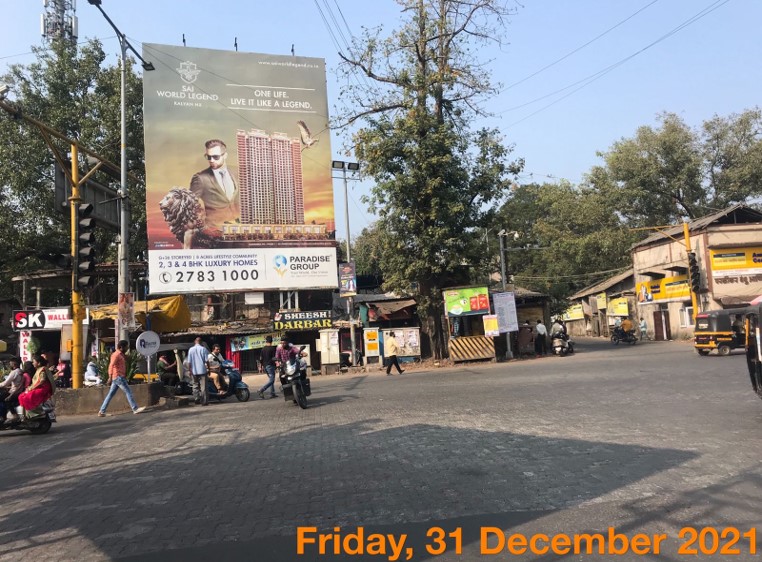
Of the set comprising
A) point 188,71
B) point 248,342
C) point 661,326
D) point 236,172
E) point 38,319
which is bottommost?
point 661,326

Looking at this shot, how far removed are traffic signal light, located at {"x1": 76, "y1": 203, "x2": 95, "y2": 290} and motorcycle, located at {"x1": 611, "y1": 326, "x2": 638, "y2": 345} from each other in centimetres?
3245

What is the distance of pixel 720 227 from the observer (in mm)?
33281

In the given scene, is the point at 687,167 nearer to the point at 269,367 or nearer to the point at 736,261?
the point at 736,261

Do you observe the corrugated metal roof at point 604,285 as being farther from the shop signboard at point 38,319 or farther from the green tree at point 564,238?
the shop signboard at point 38,319

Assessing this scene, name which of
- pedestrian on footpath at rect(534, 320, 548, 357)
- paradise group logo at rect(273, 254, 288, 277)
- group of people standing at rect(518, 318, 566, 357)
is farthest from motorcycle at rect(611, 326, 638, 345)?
paradise group logo at rect(273, 254, 288, 277)

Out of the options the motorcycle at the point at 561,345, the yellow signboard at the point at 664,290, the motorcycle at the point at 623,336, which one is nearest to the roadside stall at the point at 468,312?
the motorcycle at the point at 561,345

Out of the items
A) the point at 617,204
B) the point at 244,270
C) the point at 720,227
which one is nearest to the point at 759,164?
the point at 617,204

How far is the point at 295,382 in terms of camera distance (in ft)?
41.3

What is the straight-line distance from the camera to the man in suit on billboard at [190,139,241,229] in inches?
1111

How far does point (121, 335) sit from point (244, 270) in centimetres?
1374

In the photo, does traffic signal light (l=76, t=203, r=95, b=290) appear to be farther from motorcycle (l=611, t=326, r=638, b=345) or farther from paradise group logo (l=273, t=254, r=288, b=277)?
motorcycle (l=611, t=326, r=638, b=345)

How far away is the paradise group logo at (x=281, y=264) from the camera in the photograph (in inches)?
1133
